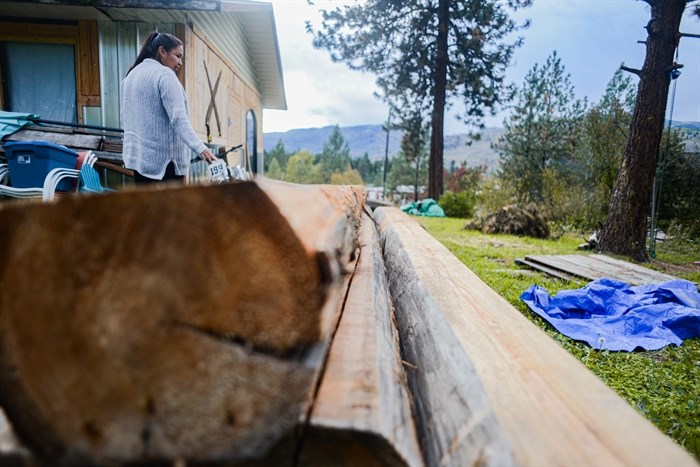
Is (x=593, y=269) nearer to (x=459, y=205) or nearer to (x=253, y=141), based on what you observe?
(x=459, y=205)

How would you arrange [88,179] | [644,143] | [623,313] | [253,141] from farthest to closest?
[253,141]
[644,143]
[88,179]
[623,313]

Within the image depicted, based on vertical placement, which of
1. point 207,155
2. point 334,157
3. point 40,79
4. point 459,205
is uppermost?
point 334,157

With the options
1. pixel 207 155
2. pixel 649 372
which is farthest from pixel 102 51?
pixel 649 372

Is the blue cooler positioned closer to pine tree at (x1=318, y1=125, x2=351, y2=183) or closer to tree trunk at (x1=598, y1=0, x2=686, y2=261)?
tree trunk at (x1=598, y1=0, x2=686, y2=261)

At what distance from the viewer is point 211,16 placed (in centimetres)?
751

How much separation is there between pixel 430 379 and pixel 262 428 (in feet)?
1.85

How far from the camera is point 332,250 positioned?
0.75 meters

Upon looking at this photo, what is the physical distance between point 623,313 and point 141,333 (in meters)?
3.80

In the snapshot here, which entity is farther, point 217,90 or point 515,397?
point 217,90

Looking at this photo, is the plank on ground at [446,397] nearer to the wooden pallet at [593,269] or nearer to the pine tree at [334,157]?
the wooden pallet at [593,269]

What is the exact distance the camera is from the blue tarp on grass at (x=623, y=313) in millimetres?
2945

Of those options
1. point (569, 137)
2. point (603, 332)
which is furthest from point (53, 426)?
point (569, 137)

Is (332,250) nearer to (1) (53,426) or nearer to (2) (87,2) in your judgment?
(1) (53,426)

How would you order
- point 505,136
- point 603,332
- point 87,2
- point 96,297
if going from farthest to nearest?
point 505,136, point 87,2, point 603,332, point 96,297
